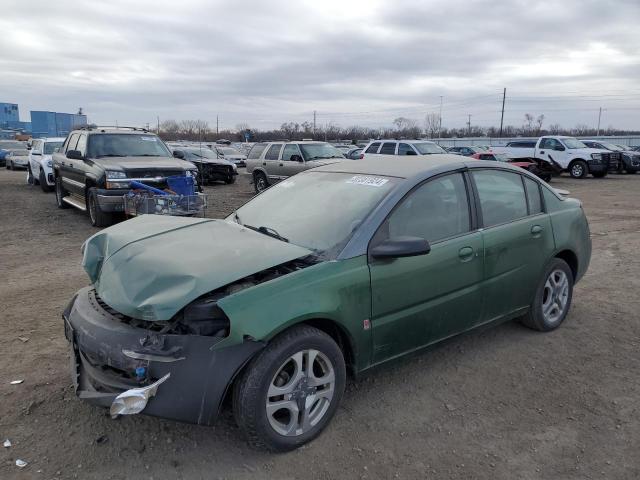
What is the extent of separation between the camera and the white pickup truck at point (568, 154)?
23.3 meters

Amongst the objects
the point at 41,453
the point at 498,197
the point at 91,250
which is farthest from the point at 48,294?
the point at 498,197

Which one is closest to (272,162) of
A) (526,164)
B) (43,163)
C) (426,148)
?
(426,148)

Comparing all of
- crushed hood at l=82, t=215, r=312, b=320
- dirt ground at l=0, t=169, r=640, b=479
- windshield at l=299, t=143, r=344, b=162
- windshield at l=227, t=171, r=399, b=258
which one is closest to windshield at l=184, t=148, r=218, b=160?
windshield at l=299, t=143, r=344, b=162

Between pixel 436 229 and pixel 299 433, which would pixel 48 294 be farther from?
pixel 436 229

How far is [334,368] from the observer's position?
3010 mm

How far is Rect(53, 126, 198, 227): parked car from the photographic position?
907cm

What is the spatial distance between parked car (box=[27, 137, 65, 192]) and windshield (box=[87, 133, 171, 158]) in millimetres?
6487

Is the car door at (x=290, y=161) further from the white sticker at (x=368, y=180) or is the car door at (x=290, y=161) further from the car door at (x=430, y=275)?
the car door at (x=430, y=275)

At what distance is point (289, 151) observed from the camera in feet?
54.0

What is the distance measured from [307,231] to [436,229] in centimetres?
93

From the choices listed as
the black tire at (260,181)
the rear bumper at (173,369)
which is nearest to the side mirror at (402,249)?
the rear bumper at (173,369)

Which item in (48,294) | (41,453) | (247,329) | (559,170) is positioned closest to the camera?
(247,329)

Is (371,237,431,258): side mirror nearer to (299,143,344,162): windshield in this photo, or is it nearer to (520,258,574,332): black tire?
(520,258,574,332): black tire

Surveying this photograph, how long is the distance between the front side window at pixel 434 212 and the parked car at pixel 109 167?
6740 mm
